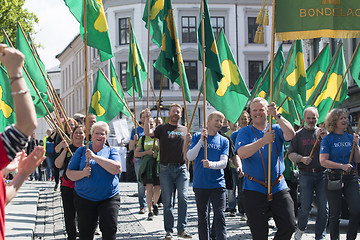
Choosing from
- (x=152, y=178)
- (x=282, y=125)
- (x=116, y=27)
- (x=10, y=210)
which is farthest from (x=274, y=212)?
(x=116, y=27)

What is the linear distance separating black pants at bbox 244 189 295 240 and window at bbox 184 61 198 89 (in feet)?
120

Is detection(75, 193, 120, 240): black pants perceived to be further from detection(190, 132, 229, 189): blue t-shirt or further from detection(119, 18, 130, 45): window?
detection(119, 18, 130, 45): window

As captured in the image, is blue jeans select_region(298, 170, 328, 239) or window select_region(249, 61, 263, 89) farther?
window select_region(249, 61, 263, 89)

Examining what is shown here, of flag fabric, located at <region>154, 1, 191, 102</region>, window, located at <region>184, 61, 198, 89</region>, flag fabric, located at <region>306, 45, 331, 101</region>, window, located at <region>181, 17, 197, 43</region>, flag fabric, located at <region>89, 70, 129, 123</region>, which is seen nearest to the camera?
flag fabric, located at <region>154, 1, 191, 102</region>

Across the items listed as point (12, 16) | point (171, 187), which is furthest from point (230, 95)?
point (12, 16)

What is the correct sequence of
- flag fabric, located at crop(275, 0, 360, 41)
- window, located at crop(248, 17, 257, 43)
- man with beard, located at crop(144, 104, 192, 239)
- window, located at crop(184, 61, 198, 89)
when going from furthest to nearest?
1. window, located at crop(248, 17, 257, 43)
2. window, located at crop(184, 61, 198, 89)
3. man with beard, located at crop(144, 104, 192, 239)
4. flag fabric, located at crop(275, 0, 360, 41)

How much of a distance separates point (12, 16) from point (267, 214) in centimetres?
2377

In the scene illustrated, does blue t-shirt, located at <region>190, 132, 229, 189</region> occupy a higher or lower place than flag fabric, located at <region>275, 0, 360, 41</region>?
lower

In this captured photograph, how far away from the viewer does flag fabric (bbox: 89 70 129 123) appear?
1261 cm

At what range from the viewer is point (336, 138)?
7566 mm

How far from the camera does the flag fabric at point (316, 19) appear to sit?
262 inches

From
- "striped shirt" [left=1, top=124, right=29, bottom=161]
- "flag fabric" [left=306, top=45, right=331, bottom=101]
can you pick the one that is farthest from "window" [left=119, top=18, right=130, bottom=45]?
"striped shirt" [left=1, top=124, right=29, bottom=161]

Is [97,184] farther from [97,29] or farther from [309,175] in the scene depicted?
[309,175]

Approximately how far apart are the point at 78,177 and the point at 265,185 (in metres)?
2.03
